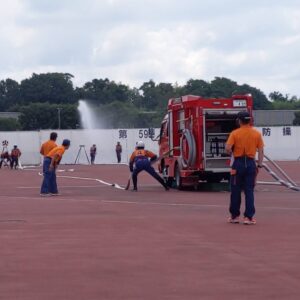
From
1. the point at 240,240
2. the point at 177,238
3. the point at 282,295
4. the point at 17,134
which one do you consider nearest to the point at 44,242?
the point at 177,238

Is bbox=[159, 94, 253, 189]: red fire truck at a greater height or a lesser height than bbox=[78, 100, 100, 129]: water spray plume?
lesser

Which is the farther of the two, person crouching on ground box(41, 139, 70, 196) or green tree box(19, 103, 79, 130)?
green tree box(19, 103, 79, 130)

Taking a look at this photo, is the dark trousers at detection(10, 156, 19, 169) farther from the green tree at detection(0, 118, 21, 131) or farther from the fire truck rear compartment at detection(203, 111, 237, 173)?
the green tree at detection(0, 118, 21, 131)

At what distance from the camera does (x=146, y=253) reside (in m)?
11.0

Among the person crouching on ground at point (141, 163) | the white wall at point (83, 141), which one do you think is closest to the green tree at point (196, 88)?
the white wall at point (83, 141)

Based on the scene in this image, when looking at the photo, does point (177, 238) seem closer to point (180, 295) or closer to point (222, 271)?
point (222, 271)

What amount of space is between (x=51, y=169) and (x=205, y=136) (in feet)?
16.0

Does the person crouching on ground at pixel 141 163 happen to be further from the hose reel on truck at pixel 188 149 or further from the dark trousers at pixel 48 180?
the dark trousers at pixel 48 180

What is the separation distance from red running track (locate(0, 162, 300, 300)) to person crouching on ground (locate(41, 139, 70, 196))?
4.71 m

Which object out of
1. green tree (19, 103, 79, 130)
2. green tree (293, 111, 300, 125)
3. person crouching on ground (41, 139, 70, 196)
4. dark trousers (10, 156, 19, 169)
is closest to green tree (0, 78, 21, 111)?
green tree (19, 103, 79, 130)

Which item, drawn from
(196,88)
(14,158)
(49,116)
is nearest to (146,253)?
(14,158)

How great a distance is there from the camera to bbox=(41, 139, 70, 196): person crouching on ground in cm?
2347

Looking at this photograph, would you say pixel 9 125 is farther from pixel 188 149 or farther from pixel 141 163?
pixel 188 149

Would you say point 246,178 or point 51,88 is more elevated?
point 51,88
